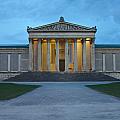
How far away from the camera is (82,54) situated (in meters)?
90.1

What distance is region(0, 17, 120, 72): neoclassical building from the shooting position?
86750 millimetres

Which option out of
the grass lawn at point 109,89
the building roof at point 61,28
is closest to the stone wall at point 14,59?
the building roof at point 61,28

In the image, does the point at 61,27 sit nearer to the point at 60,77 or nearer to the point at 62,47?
the point at 62,47

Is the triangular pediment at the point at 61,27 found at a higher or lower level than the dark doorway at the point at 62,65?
higher

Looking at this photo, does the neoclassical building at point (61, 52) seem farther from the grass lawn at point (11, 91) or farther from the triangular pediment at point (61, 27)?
the grass lawn at point (11, 91)

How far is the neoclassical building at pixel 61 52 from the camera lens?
8675 cm

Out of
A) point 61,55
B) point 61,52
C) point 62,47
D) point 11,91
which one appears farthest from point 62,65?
point 11,91

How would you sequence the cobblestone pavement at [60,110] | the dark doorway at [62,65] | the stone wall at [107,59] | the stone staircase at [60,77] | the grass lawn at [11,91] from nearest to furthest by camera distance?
the cobblestone pavement at [60,110] → the grass lawn at [11,91] → the stone staircase at [60,77] → the dark doorway at [62,65] → the stone wall at [107,59]

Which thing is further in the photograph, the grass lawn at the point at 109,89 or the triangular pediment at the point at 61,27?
the triangular pediment at the point at 61,27


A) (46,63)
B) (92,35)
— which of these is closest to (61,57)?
(46,63)

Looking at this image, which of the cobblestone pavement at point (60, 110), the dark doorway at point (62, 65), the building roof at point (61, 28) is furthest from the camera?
the dark doorway at point (62, 65)

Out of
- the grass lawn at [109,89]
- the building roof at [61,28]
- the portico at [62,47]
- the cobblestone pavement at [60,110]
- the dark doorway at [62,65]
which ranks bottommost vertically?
the grass lawn at [109,89]

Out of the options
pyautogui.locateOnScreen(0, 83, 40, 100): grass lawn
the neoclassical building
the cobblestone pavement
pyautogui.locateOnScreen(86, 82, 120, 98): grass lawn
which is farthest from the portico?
the cobblestone pavement

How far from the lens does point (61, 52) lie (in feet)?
300
